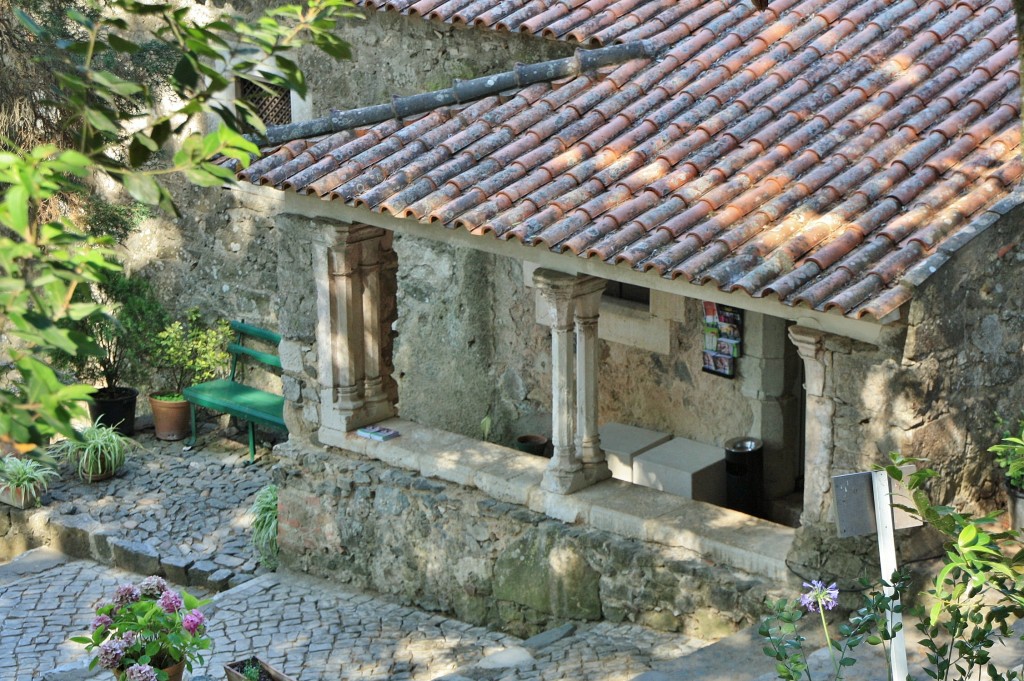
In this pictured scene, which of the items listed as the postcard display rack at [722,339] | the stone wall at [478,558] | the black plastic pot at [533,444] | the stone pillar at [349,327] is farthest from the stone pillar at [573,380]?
the black plastic pot at [533,444]

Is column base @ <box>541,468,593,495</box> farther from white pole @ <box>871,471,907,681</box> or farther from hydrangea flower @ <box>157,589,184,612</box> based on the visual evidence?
white pole @ <box>871,471,907,681</box>

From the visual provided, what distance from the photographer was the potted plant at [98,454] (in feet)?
38.5

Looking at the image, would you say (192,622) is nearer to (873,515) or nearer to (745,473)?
(873,515)

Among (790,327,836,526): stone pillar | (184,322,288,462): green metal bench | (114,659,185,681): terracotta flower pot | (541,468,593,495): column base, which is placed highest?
(790,327,836,526): stone pillar

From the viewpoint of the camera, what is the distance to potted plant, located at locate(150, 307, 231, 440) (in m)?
12.6

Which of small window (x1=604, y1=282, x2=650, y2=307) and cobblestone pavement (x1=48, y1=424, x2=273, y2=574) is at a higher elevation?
small window (x1=604, y1=282, x2=650, y2=307)

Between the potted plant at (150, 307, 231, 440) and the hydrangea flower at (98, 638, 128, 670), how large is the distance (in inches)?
243

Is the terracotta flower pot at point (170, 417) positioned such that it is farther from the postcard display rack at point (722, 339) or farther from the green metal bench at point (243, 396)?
the postcard display rack at point (722, 339)

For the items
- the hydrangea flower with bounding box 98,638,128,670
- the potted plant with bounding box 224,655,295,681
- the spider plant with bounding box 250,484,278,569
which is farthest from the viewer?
the spider plant with bounding box 250,484,278,569

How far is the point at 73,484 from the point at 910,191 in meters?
7.39

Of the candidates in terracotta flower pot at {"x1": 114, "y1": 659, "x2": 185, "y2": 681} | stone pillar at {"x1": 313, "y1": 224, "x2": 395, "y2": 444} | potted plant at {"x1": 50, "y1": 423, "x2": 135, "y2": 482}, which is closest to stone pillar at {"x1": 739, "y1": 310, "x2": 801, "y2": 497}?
stone pillar at {"x1": 313, "y1": 224, "x2": 395, "y2": 444}

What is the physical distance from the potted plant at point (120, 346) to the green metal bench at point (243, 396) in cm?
61

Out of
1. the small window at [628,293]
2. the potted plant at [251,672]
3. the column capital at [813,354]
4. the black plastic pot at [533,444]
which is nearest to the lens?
the potted plant at [251,672]

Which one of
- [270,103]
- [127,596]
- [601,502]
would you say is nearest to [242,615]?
[127,596]
